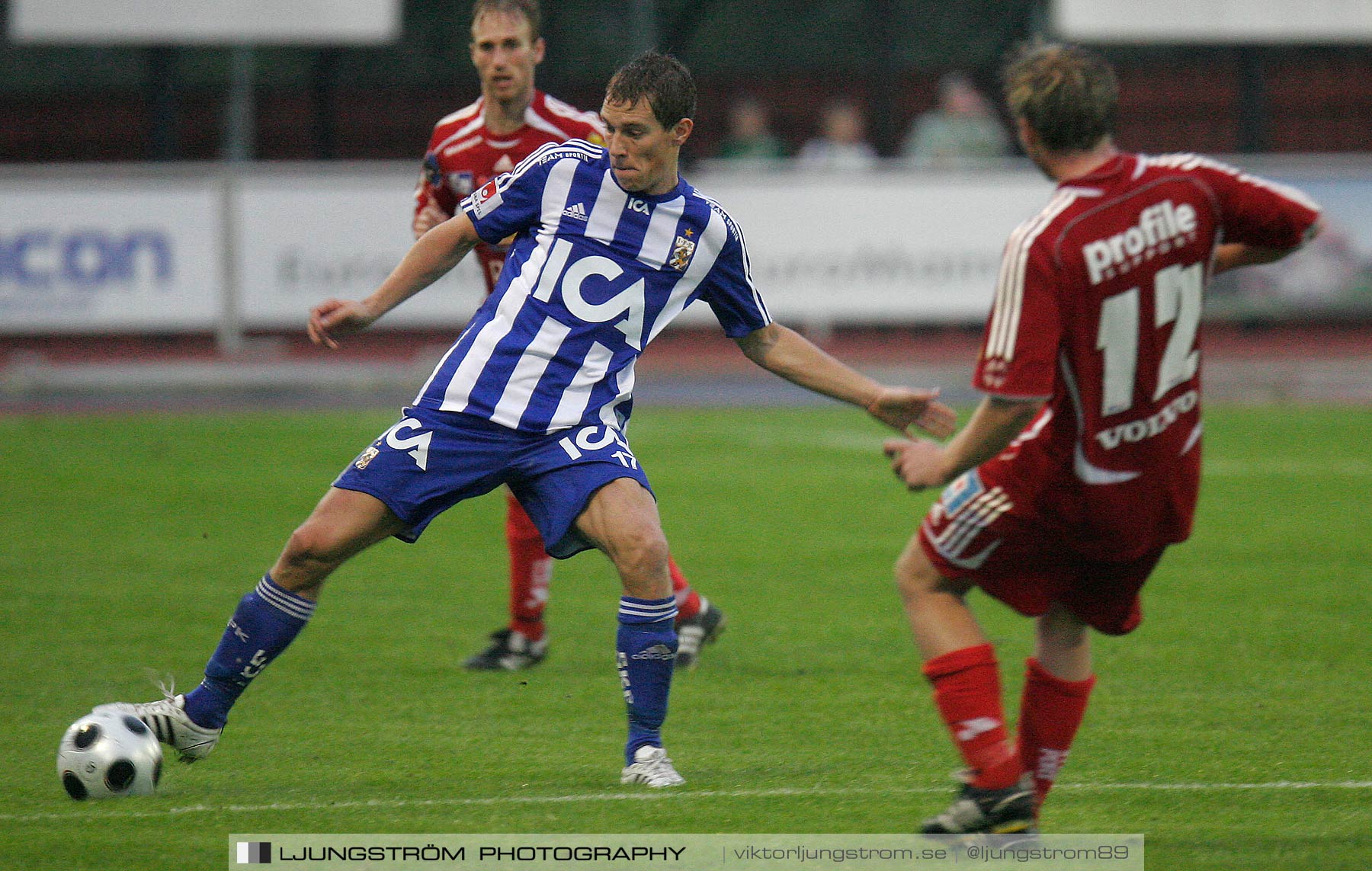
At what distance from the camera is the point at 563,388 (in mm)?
4652

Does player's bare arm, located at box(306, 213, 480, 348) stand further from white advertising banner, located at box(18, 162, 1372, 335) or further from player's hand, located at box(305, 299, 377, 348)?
white advertising banner, located at box(18, 162, 1372, 335)

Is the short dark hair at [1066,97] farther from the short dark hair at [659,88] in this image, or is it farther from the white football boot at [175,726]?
the white football boot at [175,726]

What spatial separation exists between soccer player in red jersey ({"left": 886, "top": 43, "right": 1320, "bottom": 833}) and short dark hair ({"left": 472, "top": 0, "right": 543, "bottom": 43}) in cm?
266

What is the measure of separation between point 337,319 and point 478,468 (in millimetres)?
563

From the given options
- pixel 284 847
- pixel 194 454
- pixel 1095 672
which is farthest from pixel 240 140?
pixel 284 847

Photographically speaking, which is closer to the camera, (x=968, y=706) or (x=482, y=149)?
(x=968, y=706)

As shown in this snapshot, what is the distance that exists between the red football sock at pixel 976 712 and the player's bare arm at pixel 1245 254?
3.43 feet

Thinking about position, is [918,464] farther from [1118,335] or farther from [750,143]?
[750,143]

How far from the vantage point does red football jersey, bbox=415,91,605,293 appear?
246 inches

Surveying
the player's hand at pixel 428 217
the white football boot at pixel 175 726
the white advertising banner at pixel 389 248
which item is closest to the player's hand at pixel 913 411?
the white football boot at pixel 175 726

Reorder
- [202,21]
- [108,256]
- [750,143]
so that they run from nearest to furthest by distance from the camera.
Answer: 1. [108,256]
2. [202,21]
3. [750,143]

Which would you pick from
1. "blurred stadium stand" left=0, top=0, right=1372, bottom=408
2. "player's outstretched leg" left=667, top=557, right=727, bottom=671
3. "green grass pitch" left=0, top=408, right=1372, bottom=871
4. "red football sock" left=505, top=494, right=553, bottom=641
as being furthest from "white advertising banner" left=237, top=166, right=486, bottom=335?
"player's outstretched leg" left=667, top=557, right=727, bottom=671

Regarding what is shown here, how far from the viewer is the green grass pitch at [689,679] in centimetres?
423

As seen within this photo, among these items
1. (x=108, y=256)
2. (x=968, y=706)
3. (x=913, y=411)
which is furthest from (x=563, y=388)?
(x=108, y=256)
